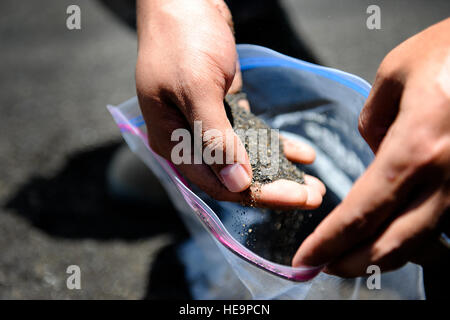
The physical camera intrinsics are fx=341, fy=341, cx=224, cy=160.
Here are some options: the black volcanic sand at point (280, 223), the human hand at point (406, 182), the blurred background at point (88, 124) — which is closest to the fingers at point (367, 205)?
the human hand at point (406, 182)

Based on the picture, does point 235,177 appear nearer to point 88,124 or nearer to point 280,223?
point 280,223

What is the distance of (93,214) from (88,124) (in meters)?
0.44

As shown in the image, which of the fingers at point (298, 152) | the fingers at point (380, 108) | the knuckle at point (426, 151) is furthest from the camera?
the fingers at point (298, 152)

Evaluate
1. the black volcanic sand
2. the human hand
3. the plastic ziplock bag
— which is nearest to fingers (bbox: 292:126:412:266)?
the human hand

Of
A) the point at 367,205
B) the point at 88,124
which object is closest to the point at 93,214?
the point at 88,124

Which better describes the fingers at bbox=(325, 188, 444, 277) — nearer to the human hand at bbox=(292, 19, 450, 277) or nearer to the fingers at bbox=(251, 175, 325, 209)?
the human hand at bbox=(292, 19, 450, 277)

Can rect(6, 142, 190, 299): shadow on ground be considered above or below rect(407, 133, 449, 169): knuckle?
below

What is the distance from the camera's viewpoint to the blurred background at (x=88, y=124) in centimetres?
89

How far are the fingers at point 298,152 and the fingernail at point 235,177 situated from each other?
0.22 meters

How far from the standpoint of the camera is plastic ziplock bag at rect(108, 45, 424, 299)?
A: 2.05 feet

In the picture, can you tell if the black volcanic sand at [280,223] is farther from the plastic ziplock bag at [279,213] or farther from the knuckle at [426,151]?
the knuckle at [426,151]

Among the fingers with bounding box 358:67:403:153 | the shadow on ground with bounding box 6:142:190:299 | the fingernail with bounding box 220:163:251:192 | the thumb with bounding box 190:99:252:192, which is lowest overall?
the shadow on ground with bounding box 6:142:190:299

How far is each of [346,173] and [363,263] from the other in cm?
41

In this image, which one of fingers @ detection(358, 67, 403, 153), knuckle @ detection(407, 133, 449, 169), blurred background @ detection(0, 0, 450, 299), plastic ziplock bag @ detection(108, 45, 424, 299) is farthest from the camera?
blurred background @ detection(0, 0, 450, 299)
